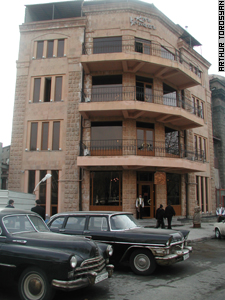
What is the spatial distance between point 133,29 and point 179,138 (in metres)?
9.17

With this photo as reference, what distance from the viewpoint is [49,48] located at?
21719mm

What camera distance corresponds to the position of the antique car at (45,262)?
4.83m

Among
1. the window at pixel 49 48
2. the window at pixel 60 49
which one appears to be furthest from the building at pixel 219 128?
the window at pixel 49 48

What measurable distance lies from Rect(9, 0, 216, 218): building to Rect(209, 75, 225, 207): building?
7.88m

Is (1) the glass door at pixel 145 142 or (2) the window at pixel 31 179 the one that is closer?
(1) the glass door at pixel 145 142

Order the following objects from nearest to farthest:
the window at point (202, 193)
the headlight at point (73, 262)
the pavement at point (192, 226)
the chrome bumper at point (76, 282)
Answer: the chrome bumper at point (76, 282)
the headlight at point (73, 262)
the pavement at point (192, 226)
the window at point (202, 193)

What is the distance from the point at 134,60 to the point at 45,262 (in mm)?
16438

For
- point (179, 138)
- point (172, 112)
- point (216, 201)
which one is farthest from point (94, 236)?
point (216, 201)

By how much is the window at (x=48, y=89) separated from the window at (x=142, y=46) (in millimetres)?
6205

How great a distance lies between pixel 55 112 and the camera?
804 inches

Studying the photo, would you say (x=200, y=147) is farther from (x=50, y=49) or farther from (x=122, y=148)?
(x=50, y=49)

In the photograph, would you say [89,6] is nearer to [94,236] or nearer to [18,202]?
[18,202]

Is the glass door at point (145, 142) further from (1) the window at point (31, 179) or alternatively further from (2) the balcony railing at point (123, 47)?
(1) the window at point (31, 179)

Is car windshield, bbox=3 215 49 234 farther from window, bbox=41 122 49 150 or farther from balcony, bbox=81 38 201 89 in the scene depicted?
balcony, bbox=81 38 201 89
